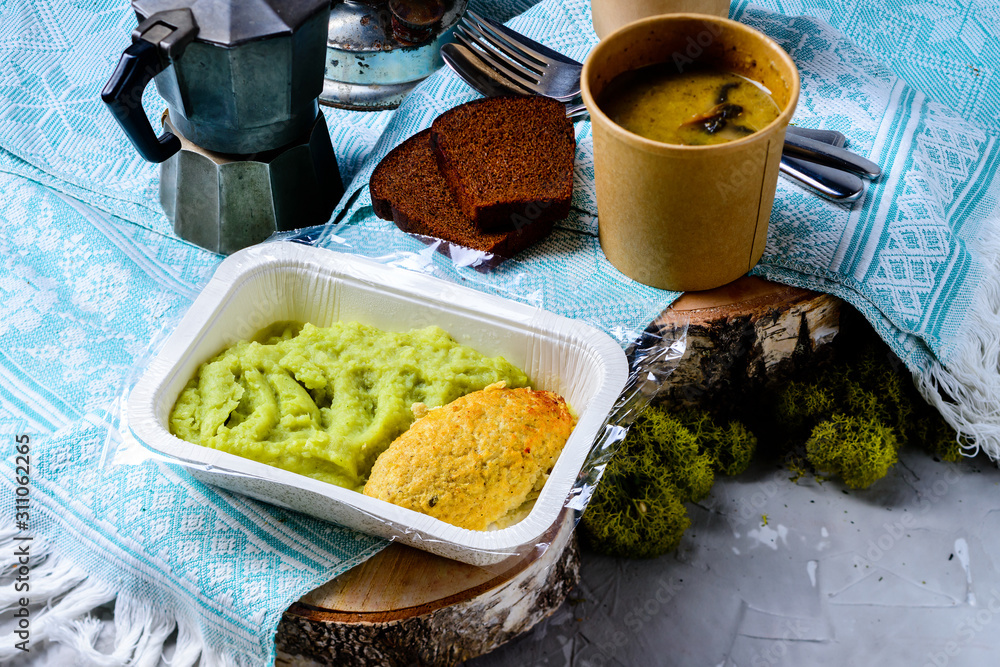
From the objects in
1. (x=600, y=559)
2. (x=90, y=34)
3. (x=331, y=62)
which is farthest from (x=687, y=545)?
(x=90, y=34)

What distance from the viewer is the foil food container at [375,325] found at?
1023 millimetres

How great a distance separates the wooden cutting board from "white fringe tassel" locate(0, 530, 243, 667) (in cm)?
12

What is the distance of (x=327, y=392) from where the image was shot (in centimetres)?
121

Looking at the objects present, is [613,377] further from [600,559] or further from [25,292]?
[25,292]

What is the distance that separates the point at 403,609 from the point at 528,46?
98 centimetres

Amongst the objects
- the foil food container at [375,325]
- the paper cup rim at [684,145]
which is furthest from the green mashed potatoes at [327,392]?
the paper cup rim at [684,145]

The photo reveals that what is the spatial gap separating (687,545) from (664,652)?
0.18 meters

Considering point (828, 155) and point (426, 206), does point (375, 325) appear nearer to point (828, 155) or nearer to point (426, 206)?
point (426, 206)

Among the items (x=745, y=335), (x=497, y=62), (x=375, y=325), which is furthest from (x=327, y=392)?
(x=497, y=62)

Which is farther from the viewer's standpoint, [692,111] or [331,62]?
[331,62]

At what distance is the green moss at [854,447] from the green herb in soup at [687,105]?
510 millimetres

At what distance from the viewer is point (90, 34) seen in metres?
1.85

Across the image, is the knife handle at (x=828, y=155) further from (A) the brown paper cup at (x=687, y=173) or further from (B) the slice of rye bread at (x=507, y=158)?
(B) the slice of rye bread at (x=507, y=158)

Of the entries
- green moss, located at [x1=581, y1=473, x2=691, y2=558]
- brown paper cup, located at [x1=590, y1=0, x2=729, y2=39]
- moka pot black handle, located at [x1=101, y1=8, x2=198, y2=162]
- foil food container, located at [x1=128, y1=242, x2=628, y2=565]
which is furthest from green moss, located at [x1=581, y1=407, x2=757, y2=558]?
moka pot black handle, located at [x1=101, y1=8, x2=198, y2=162]
